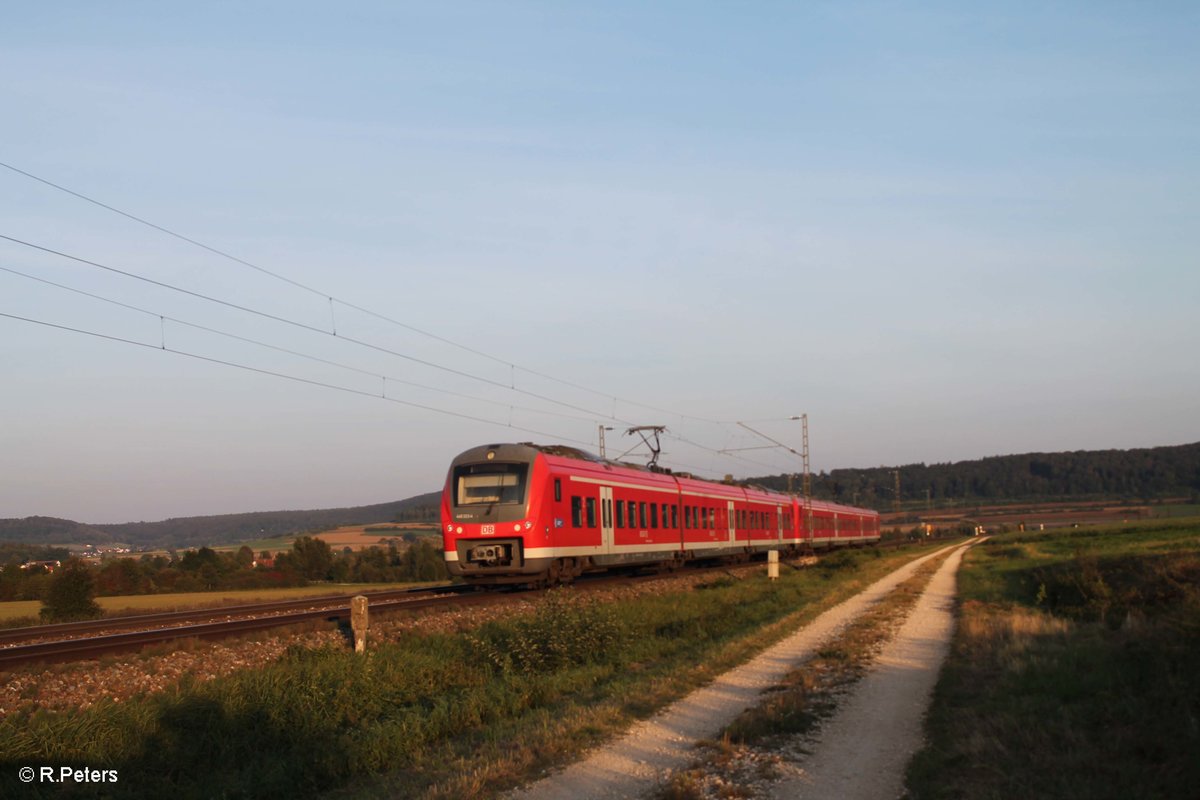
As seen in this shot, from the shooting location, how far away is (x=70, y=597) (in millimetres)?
25109

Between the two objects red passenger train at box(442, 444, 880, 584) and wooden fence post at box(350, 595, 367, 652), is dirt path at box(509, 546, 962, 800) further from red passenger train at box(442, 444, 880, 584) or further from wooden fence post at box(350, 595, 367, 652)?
red passenger train at box(442, 444, 880, 584)

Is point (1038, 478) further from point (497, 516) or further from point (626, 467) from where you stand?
point (497, 516)

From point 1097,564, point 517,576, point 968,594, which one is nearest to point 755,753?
point 517,576

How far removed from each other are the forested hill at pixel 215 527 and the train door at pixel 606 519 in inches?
2416

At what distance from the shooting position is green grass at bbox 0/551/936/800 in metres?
9.58

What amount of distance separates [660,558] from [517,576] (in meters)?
9.75

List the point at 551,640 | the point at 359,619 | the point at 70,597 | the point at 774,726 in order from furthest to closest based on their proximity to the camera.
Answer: the point at 70,597
the point at 551,640
the point at 359,619
the point at 774,726

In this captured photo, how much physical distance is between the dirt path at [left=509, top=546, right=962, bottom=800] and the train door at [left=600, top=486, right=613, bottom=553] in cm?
1187

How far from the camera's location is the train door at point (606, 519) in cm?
2720

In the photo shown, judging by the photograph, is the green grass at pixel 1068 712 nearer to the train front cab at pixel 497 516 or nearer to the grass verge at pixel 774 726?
the grass verge at pixel 774 726

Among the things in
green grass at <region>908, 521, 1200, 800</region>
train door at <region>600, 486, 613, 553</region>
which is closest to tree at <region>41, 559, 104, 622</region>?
train door at <region>600, 486, 613, 553</region>

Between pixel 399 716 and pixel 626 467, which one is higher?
pixel 626 467

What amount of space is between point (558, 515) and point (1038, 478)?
18209 cm

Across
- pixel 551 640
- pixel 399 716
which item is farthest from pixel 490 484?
pixel 399 716
